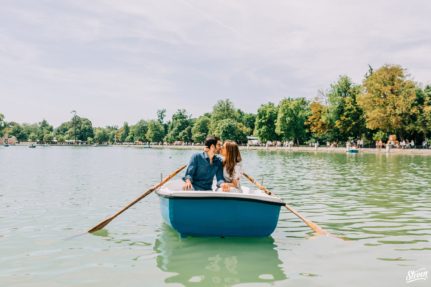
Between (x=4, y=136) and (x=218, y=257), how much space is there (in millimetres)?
196441

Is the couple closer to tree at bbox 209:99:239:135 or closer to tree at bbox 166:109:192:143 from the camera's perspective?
tree at bbox 209:99:239:135

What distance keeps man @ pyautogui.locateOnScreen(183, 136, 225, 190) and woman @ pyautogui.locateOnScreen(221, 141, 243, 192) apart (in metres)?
0.12

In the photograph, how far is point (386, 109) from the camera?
7044cm

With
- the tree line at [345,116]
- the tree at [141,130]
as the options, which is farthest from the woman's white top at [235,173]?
the tree at [141,130]

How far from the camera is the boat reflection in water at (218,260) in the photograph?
6.89 m

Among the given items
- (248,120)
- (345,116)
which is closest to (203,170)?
(345,116)

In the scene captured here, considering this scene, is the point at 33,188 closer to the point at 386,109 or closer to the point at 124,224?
the point at 124,224

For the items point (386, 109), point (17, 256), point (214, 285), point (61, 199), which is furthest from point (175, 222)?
point (386, 109)

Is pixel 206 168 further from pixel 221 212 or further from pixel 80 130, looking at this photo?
pixel 80 130

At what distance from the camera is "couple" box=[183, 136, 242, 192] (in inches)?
373

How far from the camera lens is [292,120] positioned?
9494cm

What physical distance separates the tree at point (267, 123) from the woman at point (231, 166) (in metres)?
96.0

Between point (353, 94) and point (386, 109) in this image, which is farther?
point (353, 94)

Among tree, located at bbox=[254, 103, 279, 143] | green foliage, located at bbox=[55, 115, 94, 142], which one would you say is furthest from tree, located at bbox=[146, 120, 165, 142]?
tree, located at bbox=[254, 103, 279, 143]
